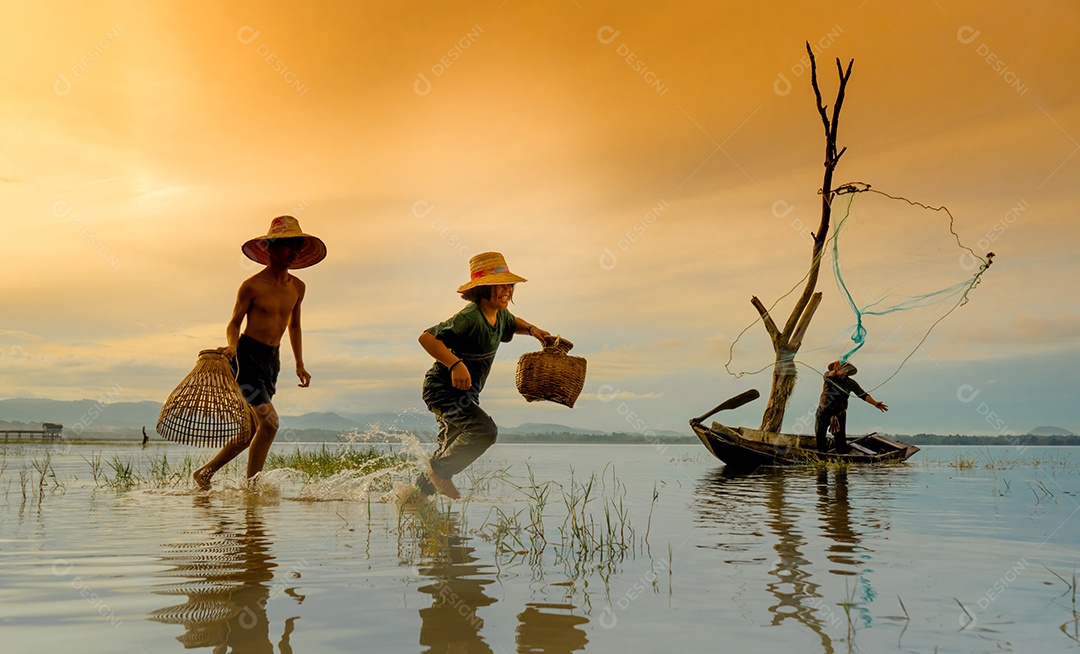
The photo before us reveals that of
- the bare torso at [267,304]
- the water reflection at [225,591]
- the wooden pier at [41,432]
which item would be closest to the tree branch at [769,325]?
the bare torso at [267,304]

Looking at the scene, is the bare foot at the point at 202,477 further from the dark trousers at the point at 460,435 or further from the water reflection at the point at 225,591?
the water reflection at the point at 225,591

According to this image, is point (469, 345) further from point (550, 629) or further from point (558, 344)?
point (550, 629)

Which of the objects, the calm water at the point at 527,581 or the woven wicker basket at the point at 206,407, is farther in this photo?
the woven wicker basket at the point at 206,407

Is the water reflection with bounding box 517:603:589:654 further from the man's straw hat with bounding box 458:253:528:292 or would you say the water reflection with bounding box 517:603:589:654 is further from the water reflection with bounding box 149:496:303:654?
the man's straw hat with bounding box 458:253:528:292

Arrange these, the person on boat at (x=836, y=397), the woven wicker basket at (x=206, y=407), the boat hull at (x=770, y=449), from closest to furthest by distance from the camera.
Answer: the woven wicker basket at (x=206, y=407) → the boat hull at (x=770, y=449) → the person on boat at (x=836, y=397)

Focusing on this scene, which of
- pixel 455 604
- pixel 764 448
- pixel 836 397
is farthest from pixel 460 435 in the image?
pixel 836 397

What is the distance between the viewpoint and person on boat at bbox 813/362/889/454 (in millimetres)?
17234

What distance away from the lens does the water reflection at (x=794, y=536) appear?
3541 millimetres

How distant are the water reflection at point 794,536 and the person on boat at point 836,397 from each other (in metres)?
5.76

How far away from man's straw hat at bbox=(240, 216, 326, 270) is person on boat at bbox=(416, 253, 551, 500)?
2.31m

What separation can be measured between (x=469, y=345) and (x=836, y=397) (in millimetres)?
12659

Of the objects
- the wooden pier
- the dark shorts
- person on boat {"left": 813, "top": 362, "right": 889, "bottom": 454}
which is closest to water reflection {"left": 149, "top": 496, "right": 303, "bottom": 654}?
the dark shorts

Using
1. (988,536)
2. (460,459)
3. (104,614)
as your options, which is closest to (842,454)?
(988,536)

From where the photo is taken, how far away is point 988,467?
55.6ft
